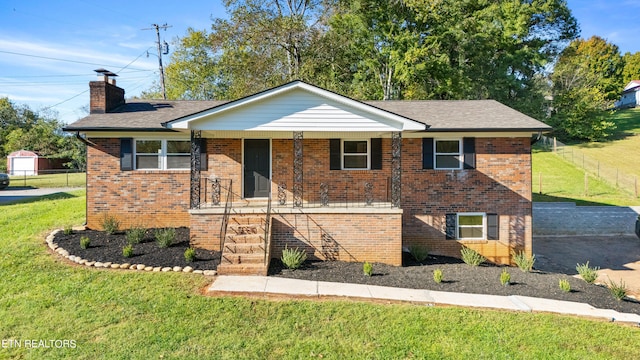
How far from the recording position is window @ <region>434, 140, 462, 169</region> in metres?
11.5

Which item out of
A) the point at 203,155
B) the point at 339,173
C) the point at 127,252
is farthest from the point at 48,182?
the point at 339,173

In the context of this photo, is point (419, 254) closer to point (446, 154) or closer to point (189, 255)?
point (446, 154)

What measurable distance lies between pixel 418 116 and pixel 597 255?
9.19 meters

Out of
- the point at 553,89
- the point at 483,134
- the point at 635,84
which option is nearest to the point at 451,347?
the point at 483,134

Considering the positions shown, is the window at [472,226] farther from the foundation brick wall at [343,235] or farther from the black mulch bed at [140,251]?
the black mulch bed at [140,251]

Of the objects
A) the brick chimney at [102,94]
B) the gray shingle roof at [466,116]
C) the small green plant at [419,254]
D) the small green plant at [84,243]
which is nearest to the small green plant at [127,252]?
the small green plant at [84,243]

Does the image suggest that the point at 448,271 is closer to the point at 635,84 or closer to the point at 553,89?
the point at 553,89

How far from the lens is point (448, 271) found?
9.34 metres

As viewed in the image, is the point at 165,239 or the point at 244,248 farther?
the point at 165,239

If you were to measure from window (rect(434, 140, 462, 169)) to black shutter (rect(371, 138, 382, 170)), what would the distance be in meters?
1.82

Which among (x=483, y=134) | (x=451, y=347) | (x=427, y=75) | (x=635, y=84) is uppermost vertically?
(x=635, y=84)

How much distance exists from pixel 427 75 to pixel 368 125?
1690 cm

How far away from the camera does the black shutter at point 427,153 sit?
449 inches

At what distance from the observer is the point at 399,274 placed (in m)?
8.81
